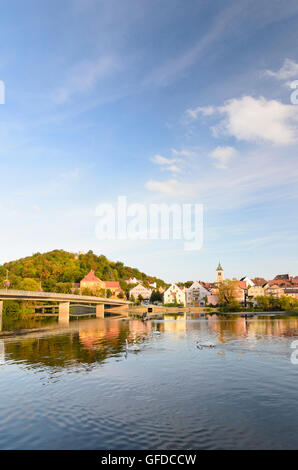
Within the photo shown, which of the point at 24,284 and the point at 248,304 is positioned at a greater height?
the point at 24,284

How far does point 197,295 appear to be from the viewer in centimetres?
16650

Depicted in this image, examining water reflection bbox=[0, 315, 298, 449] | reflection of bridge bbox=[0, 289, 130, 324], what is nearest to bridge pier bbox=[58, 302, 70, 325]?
reflection of bridge bbox=[0, 289, 130, 324]

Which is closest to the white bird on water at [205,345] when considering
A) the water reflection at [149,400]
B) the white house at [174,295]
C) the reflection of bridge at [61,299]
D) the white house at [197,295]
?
the water reflection at [149,400]

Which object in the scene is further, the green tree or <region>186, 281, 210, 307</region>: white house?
<region>186, 281, 210, 307</region>: white house

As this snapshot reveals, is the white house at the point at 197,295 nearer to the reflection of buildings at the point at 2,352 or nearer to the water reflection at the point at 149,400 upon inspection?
the reflection of buildings at the point at 2,352

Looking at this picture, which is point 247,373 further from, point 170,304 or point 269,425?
point 170,304

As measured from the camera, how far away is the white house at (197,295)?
165 meters

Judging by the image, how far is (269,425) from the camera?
16.4 meters

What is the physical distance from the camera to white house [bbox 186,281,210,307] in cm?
16475

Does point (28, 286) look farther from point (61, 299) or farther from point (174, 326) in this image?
point (174, 326)

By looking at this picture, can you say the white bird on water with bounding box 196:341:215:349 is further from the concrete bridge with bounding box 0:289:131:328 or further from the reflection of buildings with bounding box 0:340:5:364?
the concrete bridge with bounding box 0:289:131:328

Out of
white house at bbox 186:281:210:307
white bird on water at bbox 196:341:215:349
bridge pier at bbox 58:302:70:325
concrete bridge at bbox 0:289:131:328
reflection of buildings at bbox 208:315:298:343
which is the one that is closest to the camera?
white bird on water at bbox 196:341:215:349
